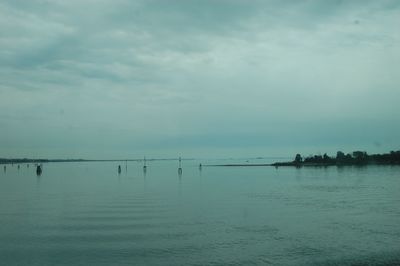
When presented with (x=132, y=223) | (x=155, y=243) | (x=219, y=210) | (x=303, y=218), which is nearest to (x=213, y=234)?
(x=155, y=243)

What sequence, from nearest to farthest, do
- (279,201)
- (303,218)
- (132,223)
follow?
(132,223)
(303,218)
(279,201)

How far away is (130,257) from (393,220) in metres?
19.4

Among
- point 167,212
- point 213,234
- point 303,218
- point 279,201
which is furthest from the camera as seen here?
point 279,201

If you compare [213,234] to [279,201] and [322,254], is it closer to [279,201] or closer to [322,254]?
[322,254]

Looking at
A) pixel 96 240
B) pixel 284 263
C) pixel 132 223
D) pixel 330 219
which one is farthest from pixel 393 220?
pixel 96 240

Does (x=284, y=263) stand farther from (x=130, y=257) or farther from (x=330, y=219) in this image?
(x=330, y=219)

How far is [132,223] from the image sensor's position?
1236 inches

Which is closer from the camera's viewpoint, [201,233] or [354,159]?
[201,233]

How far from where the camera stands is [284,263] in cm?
2053

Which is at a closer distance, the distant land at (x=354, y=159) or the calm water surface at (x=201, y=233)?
the calm water surface at (x=201, y=233)

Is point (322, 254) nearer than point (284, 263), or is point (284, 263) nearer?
point (284, 263)

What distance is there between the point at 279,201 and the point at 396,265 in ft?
88.6

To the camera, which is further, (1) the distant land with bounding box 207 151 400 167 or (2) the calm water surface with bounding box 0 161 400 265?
(1) the distant land with bounding box 207 151 400 167

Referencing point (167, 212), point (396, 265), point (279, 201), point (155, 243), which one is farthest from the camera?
point (279, 201)
